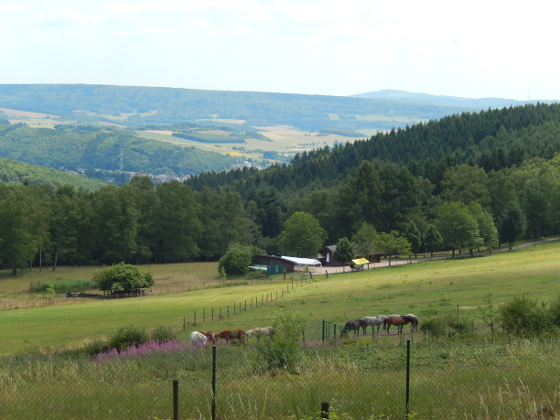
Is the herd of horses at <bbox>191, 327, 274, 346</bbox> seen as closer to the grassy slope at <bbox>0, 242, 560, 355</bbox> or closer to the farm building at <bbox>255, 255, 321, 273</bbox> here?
the grassy slope at <bbox>0, 242, 560, 355</bbox>

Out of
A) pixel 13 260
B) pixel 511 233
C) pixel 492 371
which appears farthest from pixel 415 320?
pixel 13 260

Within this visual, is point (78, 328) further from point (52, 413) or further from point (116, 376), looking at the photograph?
point (52, 413)

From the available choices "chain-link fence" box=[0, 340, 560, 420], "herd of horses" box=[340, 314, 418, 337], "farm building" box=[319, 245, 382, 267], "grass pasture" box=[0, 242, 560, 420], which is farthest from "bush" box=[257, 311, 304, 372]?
"farm building" box=[319, 245, 382, 267]

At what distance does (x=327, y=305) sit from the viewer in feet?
166

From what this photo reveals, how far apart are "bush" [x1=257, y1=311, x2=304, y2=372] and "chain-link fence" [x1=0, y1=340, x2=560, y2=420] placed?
3.7 inches

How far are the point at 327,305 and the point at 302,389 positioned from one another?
3454cm

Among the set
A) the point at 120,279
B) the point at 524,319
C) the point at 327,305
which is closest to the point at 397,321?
the point at 524,319

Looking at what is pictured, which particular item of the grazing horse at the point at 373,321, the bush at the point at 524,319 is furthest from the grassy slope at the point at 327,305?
the bush at the point at 524,319

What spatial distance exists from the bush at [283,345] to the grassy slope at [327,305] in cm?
1519

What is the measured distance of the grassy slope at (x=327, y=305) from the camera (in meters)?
42.9

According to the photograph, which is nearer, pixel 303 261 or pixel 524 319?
pixel 524 319

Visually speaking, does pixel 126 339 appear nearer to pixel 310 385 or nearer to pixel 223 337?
pixel 223 337

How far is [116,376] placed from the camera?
19.0 m

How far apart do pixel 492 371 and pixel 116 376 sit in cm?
1023
